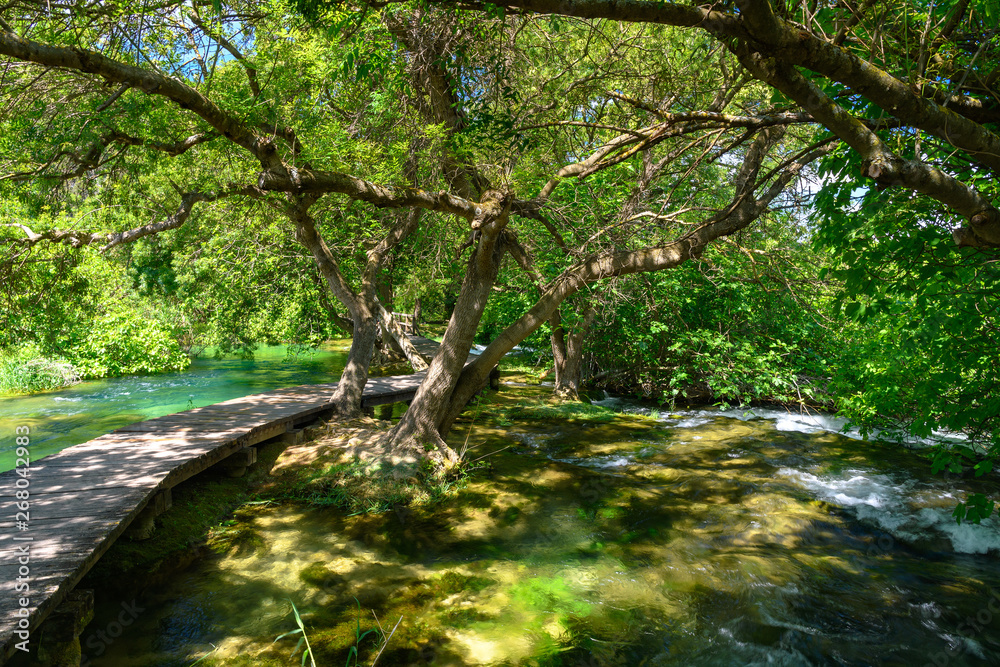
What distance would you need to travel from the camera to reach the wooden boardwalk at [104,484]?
3939 millimetres

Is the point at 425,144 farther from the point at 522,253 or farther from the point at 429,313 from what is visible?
the point at 429,313

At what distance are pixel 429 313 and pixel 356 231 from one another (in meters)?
18.1

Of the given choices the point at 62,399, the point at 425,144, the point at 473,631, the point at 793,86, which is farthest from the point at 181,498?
the point at 62,399

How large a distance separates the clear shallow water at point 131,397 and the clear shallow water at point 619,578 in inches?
255

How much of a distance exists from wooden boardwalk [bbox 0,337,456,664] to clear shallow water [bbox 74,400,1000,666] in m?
0.88

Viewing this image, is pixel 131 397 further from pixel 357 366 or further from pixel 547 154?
pixel 547 154

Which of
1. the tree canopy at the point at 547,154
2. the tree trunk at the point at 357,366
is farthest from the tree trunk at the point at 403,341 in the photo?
the tree trunk at the point at 357,366

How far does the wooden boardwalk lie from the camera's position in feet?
12.9

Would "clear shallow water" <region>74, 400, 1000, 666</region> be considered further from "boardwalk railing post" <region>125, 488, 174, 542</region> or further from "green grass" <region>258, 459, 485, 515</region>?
"boardwalk railing post" <region>125, 488, 174, 542</region>

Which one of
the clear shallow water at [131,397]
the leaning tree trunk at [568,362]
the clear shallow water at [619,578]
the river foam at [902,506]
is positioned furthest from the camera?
the leaning tree trunk at [568,362]

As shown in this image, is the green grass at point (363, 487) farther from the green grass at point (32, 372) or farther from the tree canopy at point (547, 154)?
the green grass at point (32, 372)

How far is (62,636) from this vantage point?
4.00 m

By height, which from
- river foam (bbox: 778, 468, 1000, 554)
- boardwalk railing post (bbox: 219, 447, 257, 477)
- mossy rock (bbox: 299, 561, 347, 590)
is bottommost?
mossy rock (bbox: 299, 561, 347, 590)

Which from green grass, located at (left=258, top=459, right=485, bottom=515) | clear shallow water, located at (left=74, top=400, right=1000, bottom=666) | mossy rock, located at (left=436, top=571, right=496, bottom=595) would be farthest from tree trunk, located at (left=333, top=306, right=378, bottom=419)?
mossy rock, located at (left=436, top=571, right=496, bottom=595)
